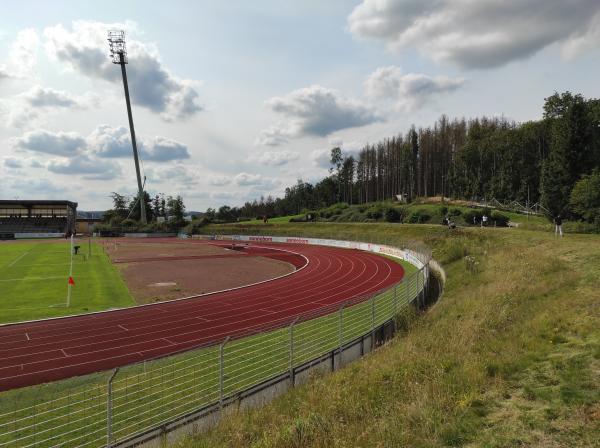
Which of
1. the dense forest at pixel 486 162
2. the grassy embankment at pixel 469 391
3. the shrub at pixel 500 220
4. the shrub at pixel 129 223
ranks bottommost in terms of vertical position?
the grassy embankment at pixel 469 391

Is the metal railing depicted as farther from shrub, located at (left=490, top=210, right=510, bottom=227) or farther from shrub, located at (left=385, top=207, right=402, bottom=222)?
shrub, located at (left=385, top=207, right=402, bottom=222)

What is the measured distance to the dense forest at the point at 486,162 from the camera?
5216 cm

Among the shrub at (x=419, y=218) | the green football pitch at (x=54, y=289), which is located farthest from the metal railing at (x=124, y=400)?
the shrub at (x=419, y=218)

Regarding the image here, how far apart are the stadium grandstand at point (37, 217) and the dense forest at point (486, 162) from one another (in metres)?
77.6

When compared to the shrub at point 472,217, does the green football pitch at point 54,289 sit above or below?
below

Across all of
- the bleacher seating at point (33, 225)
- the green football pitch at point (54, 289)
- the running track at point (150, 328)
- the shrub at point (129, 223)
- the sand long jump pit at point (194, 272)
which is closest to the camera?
the running track at point (150, 328)

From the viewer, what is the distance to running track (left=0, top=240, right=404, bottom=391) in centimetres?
1536

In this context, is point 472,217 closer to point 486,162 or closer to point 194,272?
point 486,162

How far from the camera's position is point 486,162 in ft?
291

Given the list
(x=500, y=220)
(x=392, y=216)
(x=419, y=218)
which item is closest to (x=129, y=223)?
(x=392, y=216)

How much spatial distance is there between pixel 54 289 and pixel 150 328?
14867 mm

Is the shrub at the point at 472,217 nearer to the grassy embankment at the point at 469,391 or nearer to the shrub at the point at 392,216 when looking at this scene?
the shrub at the point at 392,216

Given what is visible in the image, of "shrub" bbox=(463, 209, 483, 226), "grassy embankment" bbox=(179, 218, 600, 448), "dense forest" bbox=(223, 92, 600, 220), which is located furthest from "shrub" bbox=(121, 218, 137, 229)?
"grassy embankment" bbox=(179, 218, 600, 448)

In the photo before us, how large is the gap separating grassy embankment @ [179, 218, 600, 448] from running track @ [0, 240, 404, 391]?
14.5ft
